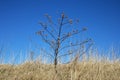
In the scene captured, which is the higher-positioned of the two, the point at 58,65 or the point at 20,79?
the point at 58,65

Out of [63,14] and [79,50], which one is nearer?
[79,50]

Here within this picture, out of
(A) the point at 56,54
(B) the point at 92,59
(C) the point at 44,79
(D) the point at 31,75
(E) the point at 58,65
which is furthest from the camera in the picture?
(B) the point at 92,59

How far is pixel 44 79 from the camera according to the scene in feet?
13.6

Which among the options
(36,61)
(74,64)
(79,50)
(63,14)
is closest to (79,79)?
(74,64)

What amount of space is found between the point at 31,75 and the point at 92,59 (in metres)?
2.27

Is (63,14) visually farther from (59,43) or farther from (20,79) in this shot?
(20,79)

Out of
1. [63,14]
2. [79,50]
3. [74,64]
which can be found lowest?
[74,64]

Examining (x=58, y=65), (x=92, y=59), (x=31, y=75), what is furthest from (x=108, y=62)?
(x=31, y=75)

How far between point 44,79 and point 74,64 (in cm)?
92

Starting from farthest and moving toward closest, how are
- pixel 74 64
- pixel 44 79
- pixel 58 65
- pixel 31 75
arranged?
pixel 58 65 < pixel 74 64 < pixel 31 75 < pixel 44 79

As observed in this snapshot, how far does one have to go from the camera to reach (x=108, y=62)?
6.46 m

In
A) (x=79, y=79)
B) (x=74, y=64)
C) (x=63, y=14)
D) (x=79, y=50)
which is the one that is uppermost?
(x=63, y=14)

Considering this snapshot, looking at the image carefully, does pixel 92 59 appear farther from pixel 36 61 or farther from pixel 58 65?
pixel 36 61

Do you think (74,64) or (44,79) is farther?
(74,64)
